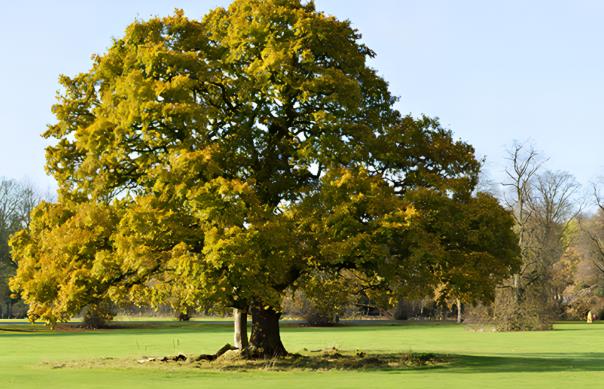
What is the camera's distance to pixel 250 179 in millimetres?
26062

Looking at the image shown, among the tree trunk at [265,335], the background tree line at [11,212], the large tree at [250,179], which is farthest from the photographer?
the background tree line at [11,212]

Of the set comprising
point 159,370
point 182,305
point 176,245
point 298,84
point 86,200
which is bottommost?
point 159,370

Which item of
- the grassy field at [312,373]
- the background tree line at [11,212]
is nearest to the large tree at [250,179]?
the grassy field at [312,373]

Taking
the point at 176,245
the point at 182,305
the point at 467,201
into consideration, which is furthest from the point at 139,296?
the point at 467,201

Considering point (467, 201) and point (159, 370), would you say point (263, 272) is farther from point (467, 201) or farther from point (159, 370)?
point (467, 201)

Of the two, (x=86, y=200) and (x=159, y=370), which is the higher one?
(x=86, y=200)

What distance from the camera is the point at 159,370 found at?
87.5 feet

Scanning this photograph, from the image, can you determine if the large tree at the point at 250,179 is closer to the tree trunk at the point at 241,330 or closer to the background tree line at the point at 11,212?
the tree trunk at the point at 241,330

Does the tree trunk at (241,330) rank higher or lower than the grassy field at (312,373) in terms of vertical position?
higher

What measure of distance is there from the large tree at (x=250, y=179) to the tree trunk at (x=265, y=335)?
0.17 ft

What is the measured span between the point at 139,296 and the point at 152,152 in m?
4.94

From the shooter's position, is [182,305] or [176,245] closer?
[176,245]

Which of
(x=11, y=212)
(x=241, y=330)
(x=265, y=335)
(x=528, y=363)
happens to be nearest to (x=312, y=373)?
(x=265, y=335)

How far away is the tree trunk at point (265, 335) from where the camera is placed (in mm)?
29766
